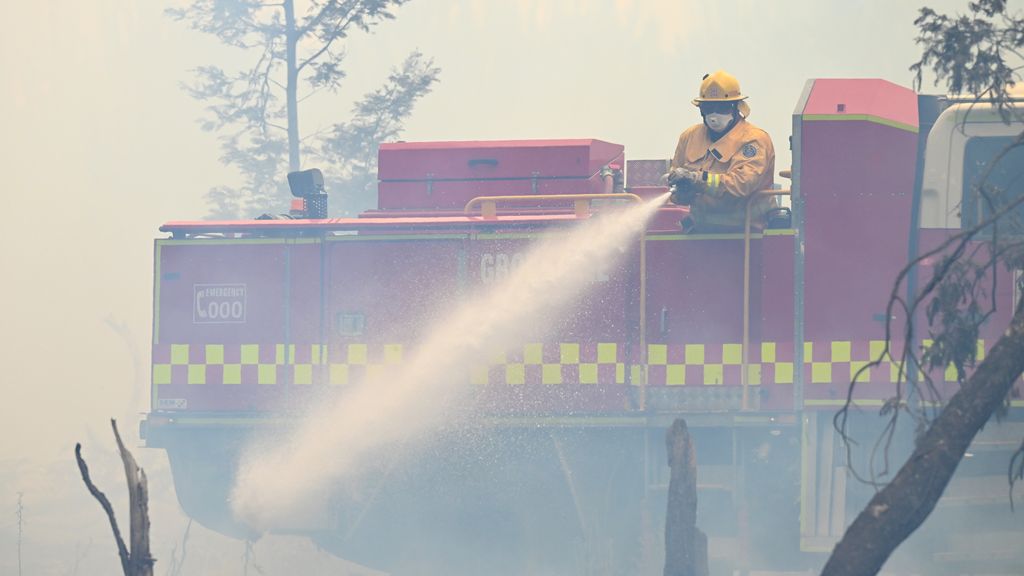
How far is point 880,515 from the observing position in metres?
6.93

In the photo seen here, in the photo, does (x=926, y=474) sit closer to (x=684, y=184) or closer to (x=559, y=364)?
(x=684, y=184)

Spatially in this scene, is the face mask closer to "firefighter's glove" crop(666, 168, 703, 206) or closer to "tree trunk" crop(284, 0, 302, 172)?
"firefighter's glove" crop(666, 168, 703, 206)

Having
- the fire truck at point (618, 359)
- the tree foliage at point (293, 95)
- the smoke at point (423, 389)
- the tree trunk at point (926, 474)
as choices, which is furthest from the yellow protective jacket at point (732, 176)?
the tree foliage at point (293, 95)

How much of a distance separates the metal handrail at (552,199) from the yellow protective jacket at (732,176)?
0.55 metres

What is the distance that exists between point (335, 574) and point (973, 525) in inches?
332

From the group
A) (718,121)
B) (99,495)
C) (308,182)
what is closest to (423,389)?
(308,182)

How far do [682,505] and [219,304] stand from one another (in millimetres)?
4272

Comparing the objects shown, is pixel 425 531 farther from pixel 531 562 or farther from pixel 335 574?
pixel 335 574

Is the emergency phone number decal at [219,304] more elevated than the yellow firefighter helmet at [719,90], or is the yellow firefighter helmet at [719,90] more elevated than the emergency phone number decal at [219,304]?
the yellow firefighter helmet at [719,90]

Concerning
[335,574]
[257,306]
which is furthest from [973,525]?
[335,574]

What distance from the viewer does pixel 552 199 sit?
11.6 meters

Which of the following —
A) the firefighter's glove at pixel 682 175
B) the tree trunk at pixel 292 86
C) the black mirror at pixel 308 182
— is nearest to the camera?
the firefighter's glove at pixel 682 175

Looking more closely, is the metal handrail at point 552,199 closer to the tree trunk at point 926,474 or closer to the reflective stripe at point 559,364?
the reflective stripe at point 559,364

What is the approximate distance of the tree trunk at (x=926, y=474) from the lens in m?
6.89
